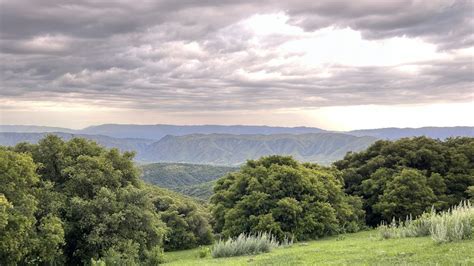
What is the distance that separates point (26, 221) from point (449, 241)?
2235 cm

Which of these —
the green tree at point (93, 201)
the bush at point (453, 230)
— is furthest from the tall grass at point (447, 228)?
the green tree at point (93, 201)

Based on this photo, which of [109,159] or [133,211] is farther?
[109,159]

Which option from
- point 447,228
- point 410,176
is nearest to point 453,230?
point 447,228

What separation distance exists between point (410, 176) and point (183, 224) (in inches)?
1099

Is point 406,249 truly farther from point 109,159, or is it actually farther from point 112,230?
point 109,159

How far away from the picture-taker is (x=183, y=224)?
186ft

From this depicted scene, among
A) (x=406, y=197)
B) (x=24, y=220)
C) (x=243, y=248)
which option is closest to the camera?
(x=243, y=248)

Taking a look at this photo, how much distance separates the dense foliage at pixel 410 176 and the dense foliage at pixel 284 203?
11.8 feet

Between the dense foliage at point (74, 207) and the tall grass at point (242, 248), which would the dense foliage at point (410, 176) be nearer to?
the dense foliage at point (74, 207)

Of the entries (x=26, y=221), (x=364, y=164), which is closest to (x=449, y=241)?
(x=26, y=221)

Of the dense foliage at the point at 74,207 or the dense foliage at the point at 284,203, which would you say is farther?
the dense foliage at the point at 284,203

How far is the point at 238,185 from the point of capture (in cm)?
4659

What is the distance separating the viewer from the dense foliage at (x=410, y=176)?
4628cm

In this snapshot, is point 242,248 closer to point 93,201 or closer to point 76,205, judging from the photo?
point 93,201
